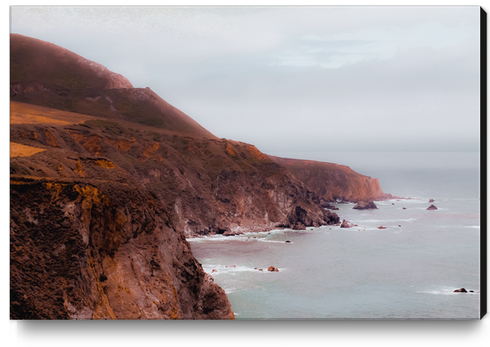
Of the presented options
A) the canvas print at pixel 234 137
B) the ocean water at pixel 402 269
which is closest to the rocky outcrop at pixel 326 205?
the ocean water at pixel 402 269

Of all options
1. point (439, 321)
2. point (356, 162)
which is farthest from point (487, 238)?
point (356, 162)

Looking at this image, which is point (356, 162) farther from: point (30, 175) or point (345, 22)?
point (30, 175)

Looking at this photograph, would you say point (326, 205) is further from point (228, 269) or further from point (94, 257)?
point (94, 257)

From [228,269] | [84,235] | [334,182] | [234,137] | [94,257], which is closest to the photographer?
[84,235]

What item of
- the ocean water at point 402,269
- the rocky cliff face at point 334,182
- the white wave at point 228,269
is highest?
the rocky cliff face at point 334,182

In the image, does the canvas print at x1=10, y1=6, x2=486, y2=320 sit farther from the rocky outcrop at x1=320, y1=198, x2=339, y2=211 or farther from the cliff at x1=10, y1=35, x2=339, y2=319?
the rocky outcrop at x1=320, y1=198, x2=339, y2=211

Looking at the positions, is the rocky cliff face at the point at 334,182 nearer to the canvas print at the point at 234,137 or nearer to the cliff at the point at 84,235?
the canvas print at the point at 234,137

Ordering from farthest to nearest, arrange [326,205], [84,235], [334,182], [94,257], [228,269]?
1. [326,205]
2. [334,182]
3. [228,269]
4. [94,257]
5. [84,235]

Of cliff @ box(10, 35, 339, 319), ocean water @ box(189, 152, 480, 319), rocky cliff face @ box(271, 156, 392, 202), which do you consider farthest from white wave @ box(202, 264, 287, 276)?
cliff @ box(10, 35, 339, 319)

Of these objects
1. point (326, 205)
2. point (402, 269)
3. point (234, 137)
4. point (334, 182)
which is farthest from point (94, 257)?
point (326, 205)
